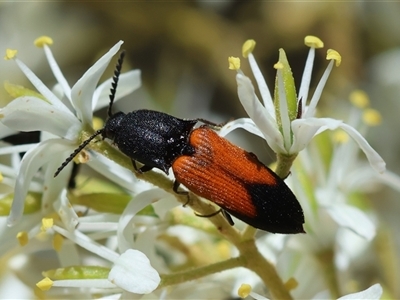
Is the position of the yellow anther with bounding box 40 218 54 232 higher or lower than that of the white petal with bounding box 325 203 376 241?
higher

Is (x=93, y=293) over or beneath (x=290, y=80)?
beneath

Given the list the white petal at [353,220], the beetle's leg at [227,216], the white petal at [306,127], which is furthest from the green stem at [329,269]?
the white petal at [306,127]

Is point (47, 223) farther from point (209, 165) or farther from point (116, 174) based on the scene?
point (209, 165)

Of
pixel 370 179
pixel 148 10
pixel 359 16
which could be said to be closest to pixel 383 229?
pixel 370 179

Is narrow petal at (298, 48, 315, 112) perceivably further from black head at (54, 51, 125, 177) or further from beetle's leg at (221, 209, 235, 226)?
black head at (54, 51, 125, 177)

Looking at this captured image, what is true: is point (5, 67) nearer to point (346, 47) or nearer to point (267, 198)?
point (346, 47)

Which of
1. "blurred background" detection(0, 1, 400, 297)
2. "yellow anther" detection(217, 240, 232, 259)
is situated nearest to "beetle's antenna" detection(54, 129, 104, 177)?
"yellow anther" detection(217, 240, 232, 259)
